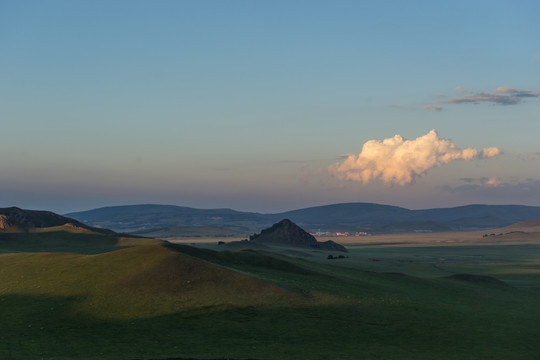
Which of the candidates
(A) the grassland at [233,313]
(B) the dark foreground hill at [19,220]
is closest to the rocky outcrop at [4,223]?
(B) the dark foreground hill at [19,220]

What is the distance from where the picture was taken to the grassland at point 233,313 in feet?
144

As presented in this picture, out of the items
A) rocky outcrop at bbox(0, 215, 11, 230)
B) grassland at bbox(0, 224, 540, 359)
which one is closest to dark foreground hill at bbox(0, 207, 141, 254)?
rocky outcrop at bbox(0, 215, 11, 230)

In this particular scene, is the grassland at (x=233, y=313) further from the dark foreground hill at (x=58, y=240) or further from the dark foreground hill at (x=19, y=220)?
the dark foreground hill at (x=19, y=220)

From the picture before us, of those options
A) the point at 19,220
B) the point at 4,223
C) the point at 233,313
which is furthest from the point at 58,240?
the point at 233,313

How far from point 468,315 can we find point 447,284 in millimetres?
27985

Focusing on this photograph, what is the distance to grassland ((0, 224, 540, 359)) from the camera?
4400 cm

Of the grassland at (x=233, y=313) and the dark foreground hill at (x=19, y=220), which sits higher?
the dark foreground hill at (x=19, y=220)

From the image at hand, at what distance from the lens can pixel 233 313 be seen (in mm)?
54062

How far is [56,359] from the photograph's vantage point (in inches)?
1571

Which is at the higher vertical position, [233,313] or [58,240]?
[58,240]

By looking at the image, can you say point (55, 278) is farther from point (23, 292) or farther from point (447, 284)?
point (447, 284)

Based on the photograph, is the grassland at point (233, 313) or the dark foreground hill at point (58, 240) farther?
the dark foreground hill at point (58, 240)

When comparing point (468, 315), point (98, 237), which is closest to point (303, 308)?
point (468, 315)

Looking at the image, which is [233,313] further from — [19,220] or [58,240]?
[19,220]
